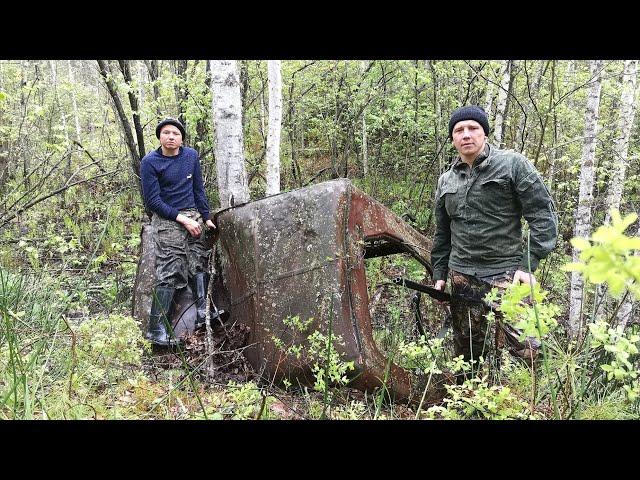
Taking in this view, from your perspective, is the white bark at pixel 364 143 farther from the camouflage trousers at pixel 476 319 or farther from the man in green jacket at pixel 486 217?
the camouflage trousers at pixel 476 319

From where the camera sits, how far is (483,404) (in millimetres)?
2045

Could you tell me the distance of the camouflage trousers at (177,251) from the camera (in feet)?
13.9

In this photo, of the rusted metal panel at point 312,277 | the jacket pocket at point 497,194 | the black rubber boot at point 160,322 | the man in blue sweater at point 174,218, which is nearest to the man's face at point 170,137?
the man in blue sweater at point 174,218

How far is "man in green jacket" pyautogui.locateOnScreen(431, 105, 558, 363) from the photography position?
3.18 metres

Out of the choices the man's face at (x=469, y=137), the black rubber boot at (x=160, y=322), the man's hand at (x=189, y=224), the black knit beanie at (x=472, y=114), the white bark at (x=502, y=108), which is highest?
the white bark at (x=502, y=108)

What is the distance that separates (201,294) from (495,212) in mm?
2730

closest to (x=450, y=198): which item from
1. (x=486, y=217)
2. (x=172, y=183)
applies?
(x=486, y=217)

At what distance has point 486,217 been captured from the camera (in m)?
3.37

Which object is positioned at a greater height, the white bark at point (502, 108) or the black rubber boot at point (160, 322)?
the white bark at point (502, 108)

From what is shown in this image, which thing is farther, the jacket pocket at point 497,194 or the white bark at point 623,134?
the white bark at point 623,134

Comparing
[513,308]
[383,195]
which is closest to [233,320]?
[513,308]

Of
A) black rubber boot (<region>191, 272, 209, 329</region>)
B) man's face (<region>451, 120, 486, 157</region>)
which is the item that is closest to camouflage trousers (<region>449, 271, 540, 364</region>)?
man's face (<region>451, 120, 486, 157</region>)

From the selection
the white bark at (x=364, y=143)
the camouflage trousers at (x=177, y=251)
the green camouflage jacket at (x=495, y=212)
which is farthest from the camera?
the white bark at (x=364, y=143)
